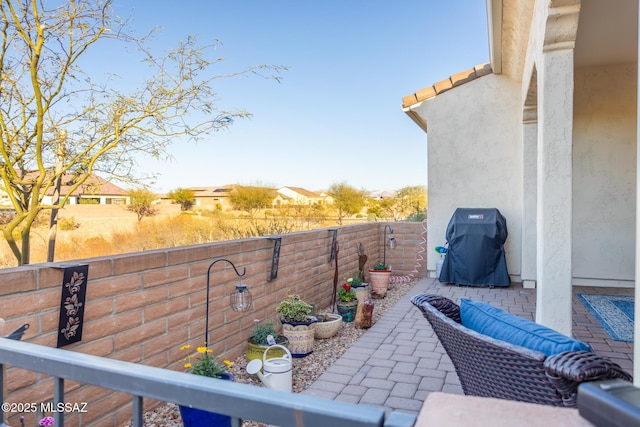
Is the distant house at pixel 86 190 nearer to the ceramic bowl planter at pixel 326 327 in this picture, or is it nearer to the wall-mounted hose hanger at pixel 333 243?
the wall-mounted hose hanger at pixel 333 243

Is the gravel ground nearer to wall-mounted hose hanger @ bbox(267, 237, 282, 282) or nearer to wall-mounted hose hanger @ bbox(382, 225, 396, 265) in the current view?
wall-mounted hose hanger @ bbox(267, 237, 282, 282)

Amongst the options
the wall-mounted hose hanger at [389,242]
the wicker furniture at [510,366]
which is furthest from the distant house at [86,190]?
the wicker furniture at [510,366]

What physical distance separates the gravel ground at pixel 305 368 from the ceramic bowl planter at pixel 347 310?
0.11m

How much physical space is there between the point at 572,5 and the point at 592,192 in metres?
4.11

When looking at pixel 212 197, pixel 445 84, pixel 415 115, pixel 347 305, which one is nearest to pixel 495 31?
pixel 445 84

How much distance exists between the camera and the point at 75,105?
17.4 feet

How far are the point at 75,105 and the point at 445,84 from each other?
220 inches

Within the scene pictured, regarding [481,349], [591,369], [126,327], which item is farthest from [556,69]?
[126,327]

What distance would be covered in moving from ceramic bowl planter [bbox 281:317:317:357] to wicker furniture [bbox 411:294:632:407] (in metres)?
2.03

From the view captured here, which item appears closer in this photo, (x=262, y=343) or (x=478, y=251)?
(x=262, y=343)

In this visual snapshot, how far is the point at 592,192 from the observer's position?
6.52 metres

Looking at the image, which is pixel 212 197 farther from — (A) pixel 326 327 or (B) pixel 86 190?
(A) pixel 326 327

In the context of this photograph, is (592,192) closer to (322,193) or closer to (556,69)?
(556,69)

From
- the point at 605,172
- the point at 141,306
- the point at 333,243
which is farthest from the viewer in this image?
the point at 605,172
